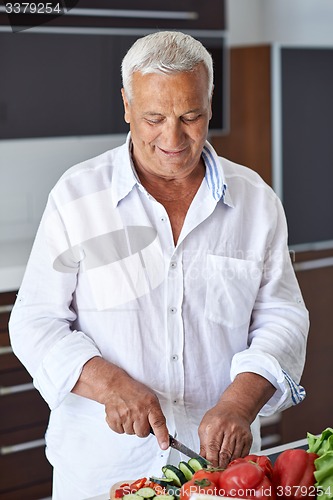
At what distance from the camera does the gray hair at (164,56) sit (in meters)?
1.50

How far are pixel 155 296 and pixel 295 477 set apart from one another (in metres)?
0.57

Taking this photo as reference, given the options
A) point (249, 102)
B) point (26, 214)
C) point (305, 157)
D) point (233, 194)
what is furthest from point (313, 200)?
point (233, 194)

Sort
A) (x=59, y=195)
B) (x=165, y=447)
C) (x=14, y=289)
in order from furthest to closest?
(x=14, y=289) < (x=59, y=195) < (x=165, y=447)

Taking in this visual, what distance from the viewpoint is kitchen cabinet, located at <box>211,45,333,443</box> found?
10.2ft

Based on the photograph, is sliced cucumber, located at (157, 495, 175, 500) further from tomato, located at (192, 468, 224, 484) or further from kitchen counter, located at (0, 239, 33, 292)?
kitchen counter, located at (0, 239, 33, 292)

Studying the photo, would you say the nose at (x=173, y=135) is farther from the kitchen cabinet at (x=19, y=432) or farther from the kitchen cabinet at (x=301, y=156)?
the kitchen cabinet at (x=301, y=156)

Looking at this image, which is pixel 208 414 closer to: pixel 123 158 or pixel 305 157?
pixel 123 158

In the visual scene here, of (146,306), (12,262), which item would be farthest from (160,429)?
(12,262)

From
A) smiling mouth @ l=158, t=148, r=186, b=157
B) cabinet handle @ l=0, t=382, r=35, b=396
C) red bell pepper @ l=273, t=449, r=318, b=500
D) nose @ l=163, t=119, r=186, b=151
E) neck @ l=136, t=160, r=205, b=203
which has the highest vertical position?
nose @ l=163, t=119, r=186, b=151

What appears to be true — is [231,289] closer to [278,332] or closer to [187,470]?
[278,332]

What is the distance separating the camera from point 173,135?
1.52 metres

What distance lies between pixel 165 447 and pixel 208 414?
0.35 ft

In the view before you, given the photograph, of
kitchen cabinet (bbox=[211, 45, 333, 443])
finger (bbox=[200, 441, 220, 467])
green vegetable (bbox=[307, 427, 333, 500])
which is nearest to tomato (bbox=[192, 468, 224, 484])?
green vegetable (bbox=[307, 427, 333, 500])

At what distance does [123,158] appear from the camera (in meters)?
1.70
